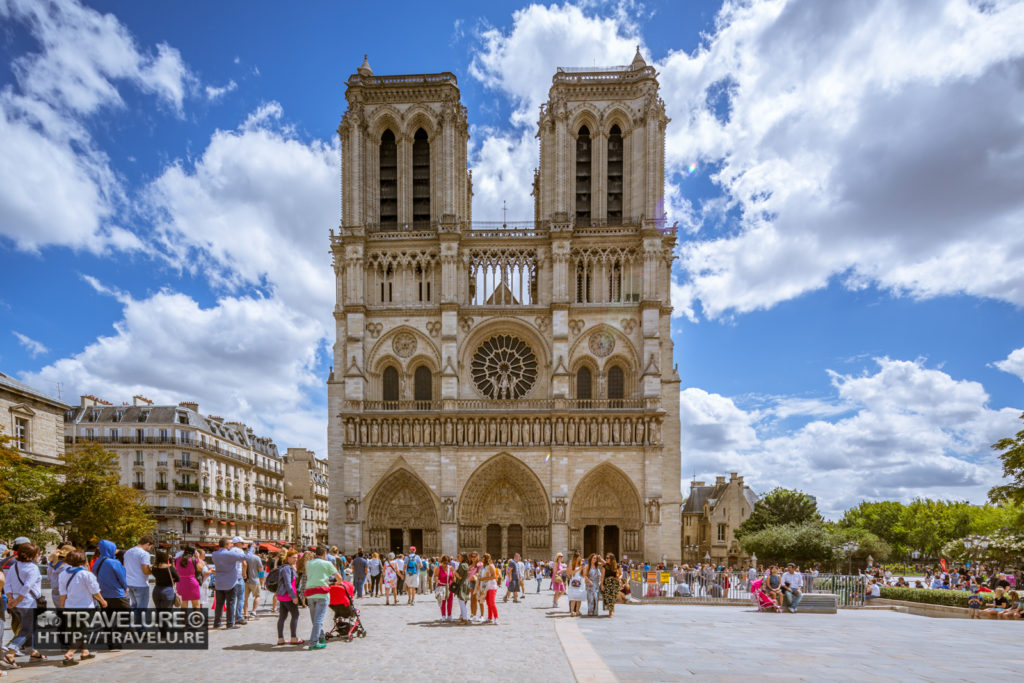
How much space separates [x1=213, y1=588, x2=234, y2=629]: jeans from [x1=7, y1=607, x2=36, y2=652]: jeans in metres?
3.25

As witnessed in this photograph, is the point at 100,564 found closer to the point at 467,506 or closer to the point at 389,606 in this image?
the point at 389,606

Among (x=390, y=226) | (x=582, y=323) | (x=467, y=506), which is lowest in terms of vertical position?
(x=467, y=506)

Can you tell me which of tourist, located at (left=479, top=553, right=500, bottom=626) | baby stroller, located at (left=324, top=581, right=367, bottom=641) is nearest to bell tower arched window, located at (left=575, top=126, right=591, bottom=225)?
tourist, located at (left=479, top=553, right=500, bottom=626)

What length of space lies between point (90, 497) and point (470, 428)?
16063 millimetres

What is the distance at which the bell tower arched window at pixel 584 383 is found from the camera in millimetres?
38812

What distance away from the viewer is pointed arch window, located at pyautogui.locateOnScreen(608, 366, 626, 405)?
38812mm

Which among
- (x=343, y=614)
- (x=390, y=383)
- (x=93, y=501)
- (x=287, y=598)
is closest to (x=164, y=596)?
(x=287, y=598)

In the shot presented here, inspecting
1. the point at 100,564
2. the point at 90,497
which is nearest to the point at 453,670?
the point at 100,564

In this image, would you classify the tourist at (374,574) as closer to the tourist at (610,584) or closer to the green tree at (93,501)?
the tourist at (610,584)

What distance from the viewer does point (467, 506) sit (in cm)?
3700

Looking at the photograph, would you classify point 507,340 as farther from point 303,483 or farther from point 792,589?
point 303,483

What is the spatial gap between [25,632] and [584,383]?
31151 millimetres

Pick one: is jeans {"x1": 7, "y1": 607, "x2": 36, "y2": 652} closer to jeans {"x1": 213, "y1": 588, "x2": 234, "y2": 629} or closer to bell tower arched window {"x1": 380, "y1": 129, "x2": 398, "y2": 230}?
jeans {"x1": 213, "y1": 588, "x2": 234, "y2": 629}

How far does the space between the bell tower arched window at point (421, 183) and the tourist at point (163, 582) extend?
31.4 m
